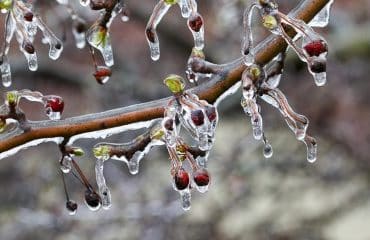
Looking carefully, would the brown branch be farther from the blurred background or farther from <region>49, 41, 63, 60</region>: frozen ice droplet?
the blurred background

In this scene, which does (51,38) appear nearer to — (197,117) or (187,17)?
(187,17)

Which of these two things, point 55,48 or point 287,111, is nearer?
point 287,111

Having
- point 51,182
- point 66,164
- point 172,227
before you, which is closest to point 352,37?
point 172,227

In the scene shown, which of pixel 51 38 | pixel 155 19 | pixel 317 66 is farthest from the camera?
pixel 51 38

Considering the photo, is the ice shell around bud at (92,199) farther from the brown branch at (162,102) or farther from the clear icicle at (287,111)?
the clear icicle at (287,111)

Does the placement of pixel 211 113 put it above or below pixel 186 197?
above

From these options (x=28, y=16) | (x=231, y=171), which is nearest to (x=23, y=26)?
(x=28, y=16)
